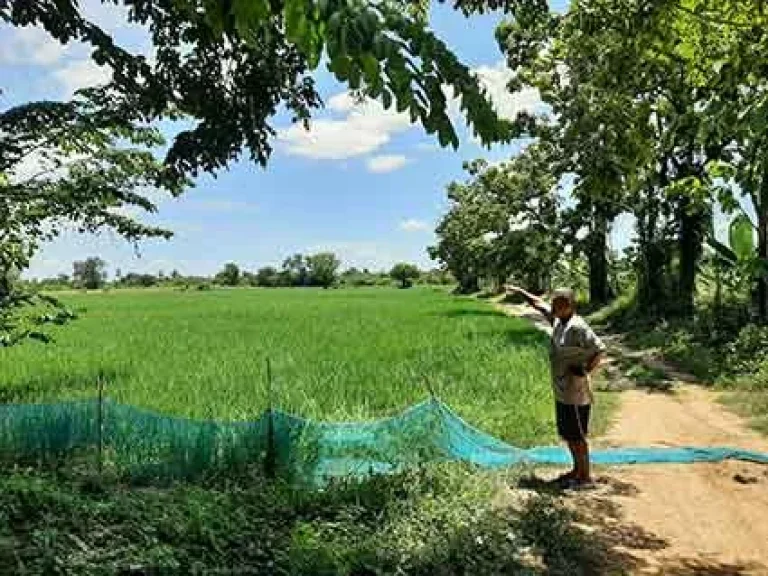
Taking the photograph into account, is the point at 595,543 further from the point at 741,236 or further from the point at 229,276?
the point at 229,276

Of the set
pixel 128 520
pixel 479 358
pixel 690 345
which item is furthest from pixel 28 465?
pixel 690 345

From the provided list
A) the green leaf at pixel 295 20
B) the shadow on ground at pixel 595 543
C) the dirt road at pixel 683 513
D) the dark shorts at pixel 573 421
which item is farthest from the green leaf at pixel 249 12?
the dark shorts at pixel 573 421

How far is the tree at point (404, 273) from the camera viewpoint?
5128 inches

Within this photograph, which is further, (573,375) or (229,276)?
(229,276)

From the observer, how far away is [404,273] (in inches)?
5148

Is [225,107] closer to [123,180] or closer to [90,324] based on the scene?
[123,180]

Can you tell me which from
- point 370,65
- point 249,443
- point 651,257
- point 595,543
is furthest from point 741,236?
point 651,257

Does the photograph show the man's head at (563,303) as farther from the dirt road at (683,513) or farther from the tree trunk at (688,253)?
the tree trunk at (688,253)

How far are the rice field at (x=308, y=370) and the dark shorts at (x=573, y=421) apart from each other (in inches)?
91.4

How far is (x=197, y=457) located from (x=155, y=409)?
14.0 feet

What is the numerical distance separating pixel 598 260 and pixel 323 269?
89880 mm

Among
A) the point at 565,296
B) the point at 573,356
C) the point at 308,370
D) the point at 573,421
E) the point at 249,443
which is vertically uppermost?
the point at 565,296

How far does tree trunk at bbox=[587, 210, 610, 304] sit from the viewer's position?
34469mm

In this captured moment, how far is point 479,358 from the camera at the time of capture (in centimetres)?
1895
